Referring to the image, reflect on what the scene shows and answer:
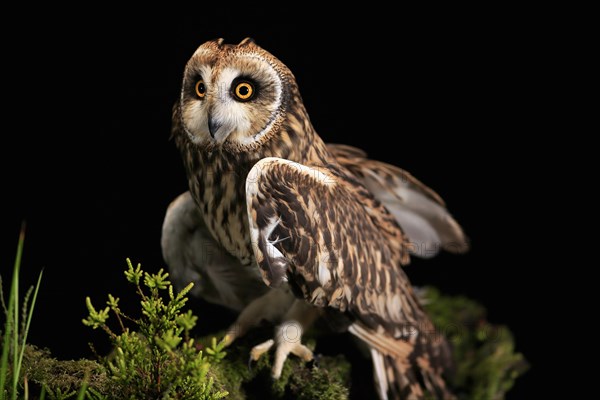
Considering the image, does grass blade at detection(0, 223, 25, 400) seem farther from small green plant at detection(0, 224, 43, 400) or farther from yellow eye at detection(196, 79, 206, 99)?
yellow eye at detection(196, 79, 206, 99)

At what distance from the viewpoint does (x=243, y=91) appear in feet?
5.92

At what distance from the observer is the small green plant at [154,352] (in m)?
1.44

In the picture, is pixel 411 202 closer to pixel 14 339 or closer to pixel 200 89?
pixel 200 89

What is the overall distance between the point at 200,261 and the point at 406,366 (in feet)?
2.52

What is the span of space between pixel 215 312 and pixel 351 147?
806 mm

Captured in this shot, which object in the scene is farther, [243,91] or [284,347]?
[284,347]

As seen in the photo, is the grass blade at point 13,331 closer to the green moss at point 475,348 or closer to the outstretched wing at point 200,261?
the outstretched wing at point 200,261

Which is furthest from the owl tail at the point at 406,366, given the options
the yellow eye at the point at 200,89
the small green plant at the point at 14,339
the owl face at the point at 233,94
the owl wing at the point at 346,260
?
the small green plant at the point at 14,339

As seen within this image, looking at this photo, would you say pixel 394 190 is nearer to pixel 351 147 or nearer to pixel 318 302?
pixel 351 147

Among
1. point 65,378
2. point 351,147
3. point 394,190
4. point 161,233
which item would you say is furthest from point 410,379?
point 65,378

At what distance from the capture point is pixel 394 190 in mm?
2387

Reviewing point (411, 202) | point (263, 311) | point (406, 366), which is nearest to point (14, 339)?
point (263, 311)

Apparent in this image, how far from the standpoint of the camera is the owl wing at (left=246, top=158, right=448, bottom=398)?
183 centimetres

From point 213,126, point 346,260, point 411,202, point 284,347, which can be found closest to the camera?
point 213,126
